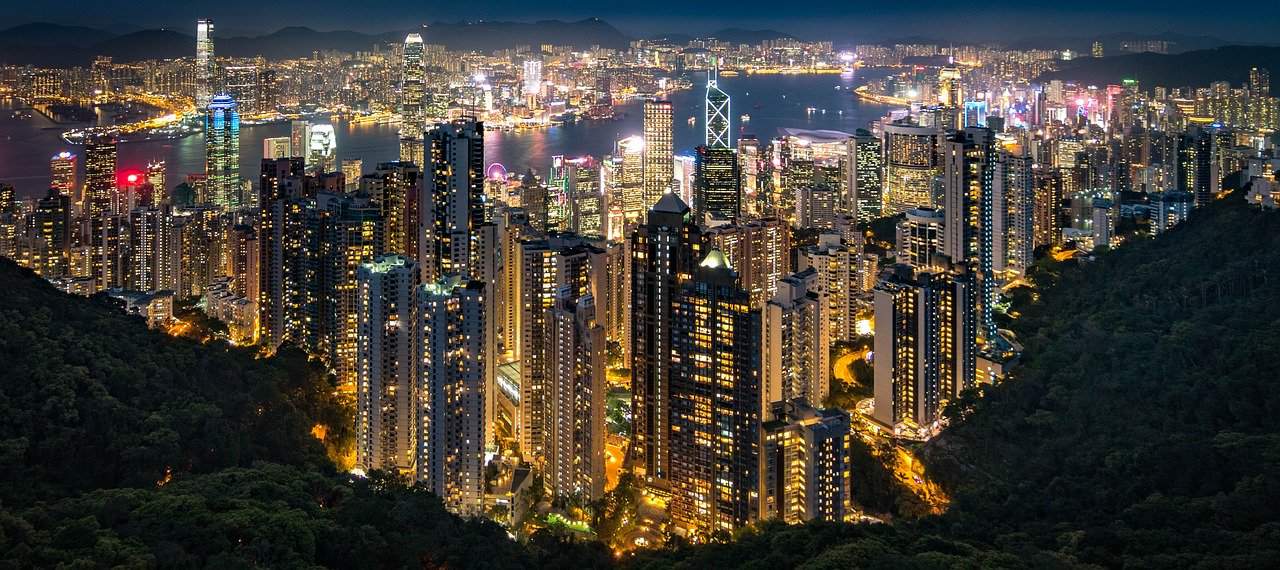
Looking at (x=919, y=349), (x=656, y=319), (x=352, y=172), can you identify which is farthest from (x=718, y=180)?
(x=656, y=319)

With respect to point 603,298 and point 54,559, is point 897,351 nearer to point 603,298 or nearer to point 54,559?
point 603,298

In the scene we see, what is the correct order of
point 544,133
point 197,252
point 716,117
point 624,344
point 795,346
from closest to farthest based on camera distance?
point 795,346
point 624,344
point 197,252
point 716,117
point 544,133

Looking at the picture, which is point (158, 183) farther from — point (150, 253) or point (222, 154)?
point (150, 253)

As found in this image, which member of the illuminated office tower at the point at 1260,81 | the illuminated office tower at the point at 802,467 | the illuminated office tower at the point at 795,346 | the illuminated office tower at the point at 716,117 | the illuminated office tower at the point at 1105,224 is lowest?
the illuminated office tower at the point at 802,467

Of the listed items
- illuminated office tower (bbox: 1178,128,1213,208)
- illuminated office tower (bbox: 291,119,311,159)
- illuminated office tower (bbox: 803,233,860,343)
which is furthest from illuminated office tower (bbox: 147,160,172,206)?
illuminated office tower (bbox: 1178,128,1213,208)

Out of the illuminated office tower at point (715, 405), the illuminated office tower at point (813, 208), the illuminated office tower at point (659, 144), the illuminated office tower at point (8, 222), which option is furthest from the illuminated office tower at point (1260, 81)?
the illuminated office tower at point (8, 222)

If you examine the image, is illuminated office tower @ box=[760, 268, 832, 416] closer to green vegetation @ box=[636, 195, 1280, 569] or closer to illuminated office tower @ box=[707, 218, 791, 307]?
green vegetation @ box=[636, 195, 1280, 569]

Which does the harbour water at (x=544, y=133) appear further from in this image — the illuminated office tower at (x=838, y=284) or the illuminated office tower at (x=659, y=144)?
the illuminated office tower at (x=838, y=284)

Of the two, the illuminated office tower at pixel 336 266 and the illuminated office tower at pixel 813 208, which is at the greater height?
the illuminated office tower at pixel 813 208
